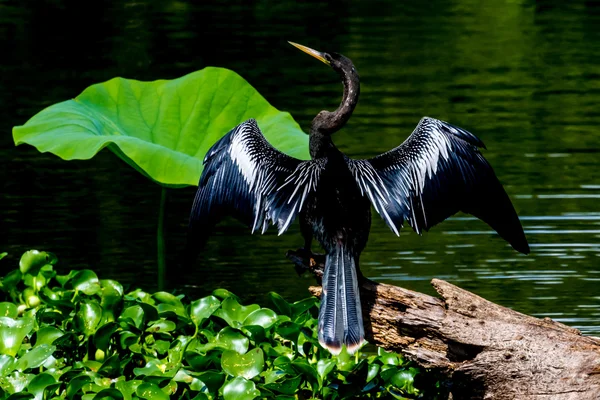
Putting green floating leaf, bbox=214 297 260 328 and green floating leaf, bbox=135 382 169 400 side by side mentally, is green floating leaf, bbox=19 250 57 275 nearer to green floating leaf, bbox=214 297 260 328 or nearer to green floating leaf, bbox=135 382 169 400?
green floating leaf, bbox=214 297 260 328

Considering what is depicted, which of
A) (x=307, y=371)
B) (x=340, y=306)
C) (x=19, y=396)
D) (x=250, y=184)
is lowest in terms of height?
(x=19, y=396)

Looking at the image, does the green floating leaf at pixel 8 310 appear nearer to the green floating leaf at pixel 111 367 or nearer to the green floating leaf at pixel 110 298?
the green floating leaf at pixel 110 298

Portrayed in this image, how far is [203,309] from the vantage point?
19.9ft

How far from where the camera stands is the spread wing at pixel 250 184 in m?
5.39

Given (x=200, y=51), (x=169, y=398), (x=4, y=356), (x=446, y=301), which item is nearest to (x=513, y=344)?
(x=446, y=301)

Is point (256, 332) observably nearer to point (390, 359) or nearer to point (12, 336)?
point (390, 359)

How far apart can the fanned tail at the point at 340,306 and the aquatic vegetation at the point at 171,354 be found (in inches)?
12.2

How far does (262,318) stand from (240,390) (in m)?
0.75

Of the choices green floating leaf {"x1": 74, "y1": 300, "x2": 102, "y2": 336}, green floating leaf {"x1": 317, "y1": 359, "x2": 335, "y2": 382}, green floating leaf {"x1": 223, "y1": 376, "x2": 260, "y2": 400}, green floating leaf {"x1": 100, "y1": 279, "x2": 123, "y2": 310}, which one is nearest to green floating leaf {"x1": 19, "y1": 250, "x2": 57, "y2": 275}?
green floating leaf {"x1": 100, "y1": 279, "x2": 123, "y2": 310}

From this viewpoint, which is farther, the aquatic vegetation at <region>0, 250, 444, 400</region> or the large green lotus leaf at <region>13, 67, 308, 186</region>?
the large green lotus leaf at <region>13, 67, 308, 186</region>

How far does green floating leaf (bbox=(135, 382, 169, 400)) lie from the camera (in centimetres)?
524

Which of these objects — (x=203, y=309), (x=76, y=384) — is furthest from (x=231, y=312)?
(x=76, y=384)

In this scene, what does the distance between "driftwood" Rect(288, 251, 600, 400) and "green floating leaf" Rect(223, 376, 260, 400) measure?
1.83 feet

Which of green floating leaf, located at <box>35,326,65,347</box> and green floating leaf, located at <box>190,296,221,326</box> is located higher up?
green floating leaf, located at <box>190,296,221,326</box>
